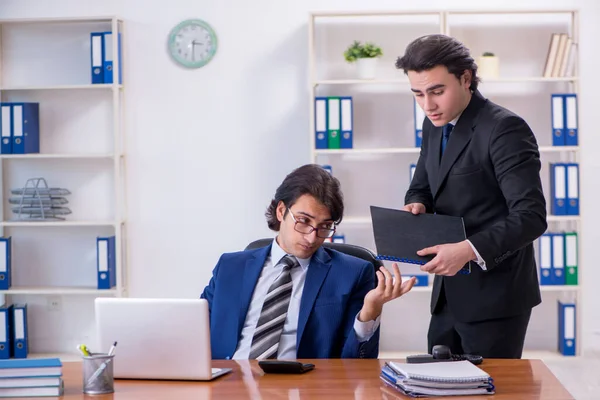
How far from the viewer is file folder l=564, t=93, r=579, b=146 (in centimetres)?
454

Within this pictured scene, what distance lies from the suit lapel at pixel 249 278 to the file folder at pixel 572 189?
8.51 ft

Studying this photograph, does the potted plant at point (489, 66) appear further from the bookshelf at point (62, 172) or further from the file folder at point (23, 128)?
the file folder at point (23, 128)

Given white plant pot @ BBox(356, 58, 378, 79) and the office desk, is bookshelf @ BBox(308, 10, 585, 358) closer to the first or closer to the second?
white plant pot @ BBox(356, 58, 378, 79)

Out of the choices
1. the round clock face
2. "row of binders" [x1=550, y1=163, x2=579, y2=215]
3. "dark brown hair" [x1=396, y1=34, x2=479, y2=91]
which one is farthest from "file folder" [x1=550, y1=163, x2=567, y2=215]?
"dark brown hair" [x1=396, y1=34, x2=479, y2=91]

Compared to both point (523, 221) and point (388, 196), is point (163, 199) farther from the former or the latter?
point (523, 221)

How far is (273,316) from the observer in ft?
7.66

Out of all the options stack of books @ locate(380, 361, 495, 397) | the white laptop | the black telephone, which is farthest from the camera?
the black telephone

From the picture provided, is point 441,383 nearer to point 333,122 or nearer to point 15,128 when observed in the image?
point 333,122

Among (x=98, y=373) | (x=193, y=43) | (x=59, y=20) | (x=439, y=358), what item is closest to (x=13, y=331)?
(x=59, y=20)

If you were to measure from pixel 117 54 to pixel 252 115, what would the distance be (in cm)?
84

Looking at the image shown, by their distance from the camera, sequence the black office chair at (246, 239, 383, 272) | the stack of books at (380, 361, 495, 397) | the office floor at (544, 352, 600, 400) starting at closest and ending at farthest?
1. the stack of books at (380, 361, 495, 397)
2. the black office chair at (246, 239, 383, 272)
3. the office floor at (544, 352, 600, 400)

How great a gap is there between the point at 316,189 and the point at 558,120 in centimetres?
261

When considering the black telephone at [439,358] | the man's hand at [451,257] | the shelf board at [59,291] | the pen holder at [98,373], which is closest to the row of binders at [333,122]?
the shelf board at [59,291]

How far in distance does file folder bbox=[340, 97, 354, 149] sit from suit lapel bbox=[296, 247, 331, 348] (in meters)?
2.25
